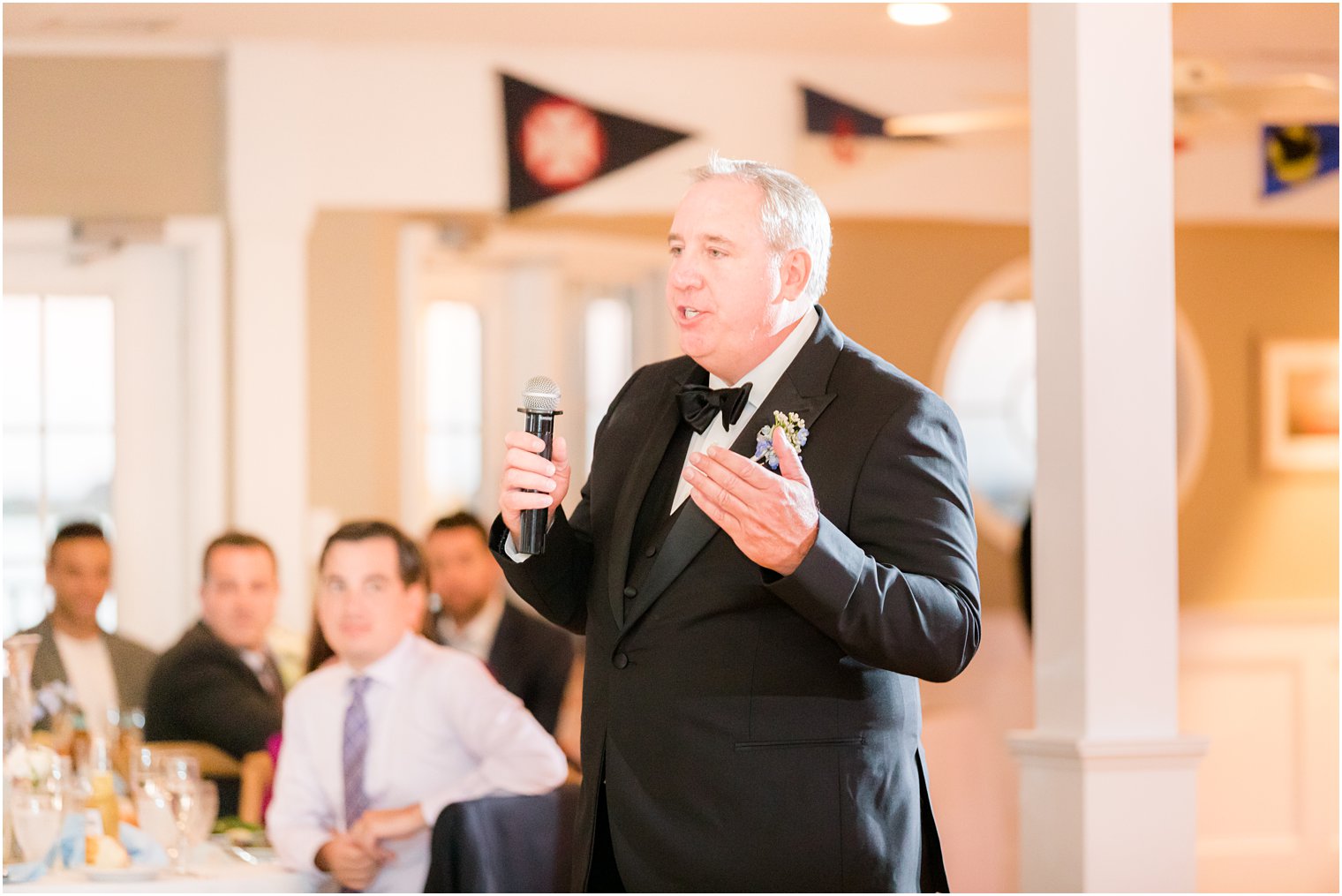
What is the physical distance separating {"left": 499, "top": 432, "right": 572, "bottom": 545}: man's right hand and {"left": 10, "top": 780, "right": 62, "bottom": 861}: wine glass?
1546 millimetres

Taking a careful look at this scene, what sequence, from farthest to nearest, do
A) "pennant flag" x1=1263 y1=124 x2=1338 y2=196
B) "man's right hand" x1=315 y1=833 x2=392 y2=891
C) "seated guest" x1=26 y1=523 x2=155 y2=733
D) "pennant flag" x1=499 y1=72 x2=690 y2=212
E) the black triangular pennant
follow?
"pennant flag" x1=1263 y1=124 x2=1338 y2=196, the black triangular pennant, "pennant flag" x1=499 y1=72 x2=690 y2=212, "seated guest" x1=26 y1=523 x2=155 y2=733, "man's right hand" x1=315 y1=833 x2=392 y2=891

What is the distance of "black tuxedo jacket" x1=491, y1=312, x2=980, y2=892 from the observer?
1.76 metres

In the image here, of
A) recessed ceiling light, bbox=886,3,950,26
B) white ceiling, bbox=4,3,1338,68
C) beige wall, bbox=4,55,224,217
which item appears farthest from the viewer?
beige wall, bbox=4,55,224,217

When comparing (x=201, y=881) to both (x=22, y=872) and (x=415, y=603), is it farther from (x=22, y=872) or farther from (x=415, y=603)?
(x=415, y=603)

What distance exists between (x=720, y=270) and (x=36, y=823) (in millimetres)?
1846


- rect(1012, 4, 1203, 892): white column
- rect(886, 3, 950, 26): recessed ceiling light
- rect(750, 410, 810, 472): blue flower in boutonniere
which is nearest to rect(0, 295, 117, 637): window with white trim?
rect(886, 3, 950, 26): recessed ceiling light

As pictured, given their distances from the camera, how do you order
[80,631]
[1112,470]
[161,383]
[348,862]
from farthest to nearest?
[161,383] → [80,631] → [348,862] → [1112,470]

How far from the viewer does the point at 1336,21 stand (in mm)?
5195

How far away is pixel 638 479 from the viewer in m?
1.89

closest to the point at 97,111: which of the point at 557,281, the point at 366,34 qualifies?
the point at 366,34

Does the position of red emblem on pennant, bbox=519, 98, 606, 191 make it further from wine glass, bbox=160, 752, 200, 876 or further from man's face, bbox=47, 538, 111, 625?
wine glass, bbox=160, 752, 200, 876

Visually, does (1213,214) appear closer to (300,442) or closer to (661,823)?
(300,442)

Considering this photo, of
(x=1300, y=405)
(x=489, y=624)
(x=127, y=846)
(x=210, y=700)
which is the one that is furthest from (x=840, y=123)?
(x=127, y=846)

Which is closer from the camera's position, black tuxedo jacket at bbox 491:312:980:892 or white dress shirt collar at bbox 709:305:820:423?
black tuxedo jacket at bbox 491:312:980:892
